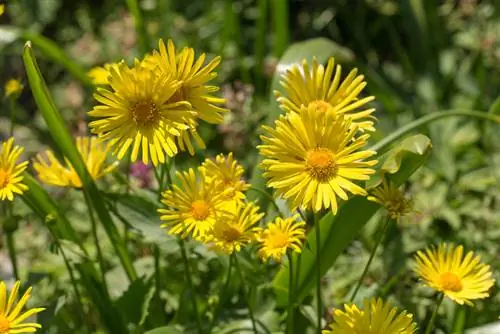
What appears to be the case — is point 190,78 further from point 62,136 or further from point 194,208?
point 62,136

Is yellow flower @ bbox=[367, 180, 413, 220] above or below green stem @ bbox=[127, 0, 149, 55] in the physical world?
below

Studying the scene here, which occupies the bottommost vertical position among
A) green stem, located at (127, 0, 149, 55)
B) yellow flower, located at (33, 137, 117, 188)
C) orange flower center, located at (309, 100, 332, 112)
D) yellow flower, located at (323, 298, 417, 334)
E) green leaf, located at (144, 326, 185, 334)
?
green leaf, located at (144, 326, 185, 334)

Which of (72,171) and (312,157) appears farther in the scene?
(72,171)

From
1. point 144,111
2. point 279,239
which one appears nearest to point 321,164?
point 279,239

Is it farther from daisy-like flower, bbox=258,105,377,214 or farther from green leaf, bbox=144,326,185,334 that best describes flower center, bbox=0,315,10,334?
daisy-like flower, bbox=258,105,377,214

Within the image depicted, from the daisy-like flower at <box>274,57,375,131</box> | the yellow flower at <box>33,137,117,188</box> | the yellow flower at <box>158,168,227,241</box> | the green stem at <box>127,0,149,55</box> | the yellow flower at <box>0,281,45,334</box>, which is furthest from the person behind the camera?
the green stem at <box>127,0,149,55</box>

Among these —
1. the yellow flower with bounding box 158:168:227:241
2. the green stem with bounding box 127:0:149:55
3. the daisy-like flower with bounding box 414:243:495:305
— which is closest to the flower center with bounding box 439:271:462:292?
the daisy-like flower with bounding box 414:243:495:305

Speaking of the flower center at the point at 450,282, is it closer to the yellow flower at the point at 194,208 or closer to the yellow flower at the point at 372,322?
the yellow flower at the point at 372,322

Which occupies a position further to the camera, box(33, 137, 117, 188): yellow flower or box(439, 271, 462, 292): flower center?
box(33, 137, 117, 188): yellow flower
